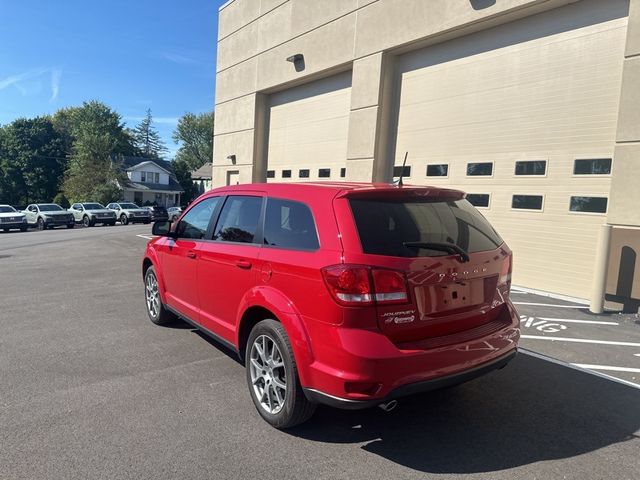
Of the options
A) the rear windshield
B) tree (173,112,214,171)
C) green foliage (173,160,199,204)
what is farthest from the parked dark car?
tree (173,112,214,171)

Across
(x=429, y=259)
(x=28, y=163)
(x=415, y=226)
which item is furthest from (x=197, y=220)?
(x=28, y=163)

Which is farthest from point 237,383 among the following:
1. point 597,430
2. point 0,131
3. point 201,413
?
point 0,131

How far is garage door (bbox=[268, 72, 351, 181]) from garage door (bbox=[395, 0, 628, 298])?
10.3 ft

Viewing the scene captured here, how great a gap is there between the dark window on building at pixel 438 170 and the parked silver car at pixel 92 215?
26916 millimetres

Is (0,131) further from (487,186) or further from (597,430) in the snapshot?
(597,430)

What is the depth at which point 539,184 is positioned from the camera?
28.7 feet

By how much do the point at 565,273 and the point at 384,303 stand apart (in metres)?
6.94

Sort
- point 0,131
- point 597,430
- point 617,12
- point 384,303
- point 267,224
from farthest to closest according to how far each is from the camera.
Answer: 1. point 0,131
2. point 617,12
3. point 267,224
4. point 597,430
5. point 384,303

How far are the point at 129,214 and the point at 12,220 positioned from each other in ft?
25.2

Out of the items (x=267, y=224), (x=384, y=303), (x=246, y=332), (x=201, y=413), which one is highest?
(x=267, y=224)

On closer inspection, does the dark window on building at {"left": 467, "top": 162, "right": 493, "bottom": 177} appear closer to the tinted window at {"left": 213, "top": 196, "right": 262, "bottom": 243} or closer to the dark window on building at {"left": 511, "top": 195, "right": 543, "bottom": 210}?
the dark window on building at {"left": 511, "top": 195, "right": 543, "bottom": 210}

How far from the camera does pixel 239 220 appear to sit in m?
4.07

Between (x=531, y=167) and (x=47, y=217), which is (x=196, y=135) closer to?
(x=47, y=217)

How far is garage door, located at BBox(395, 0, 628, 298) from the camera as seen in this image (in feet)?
26.1
